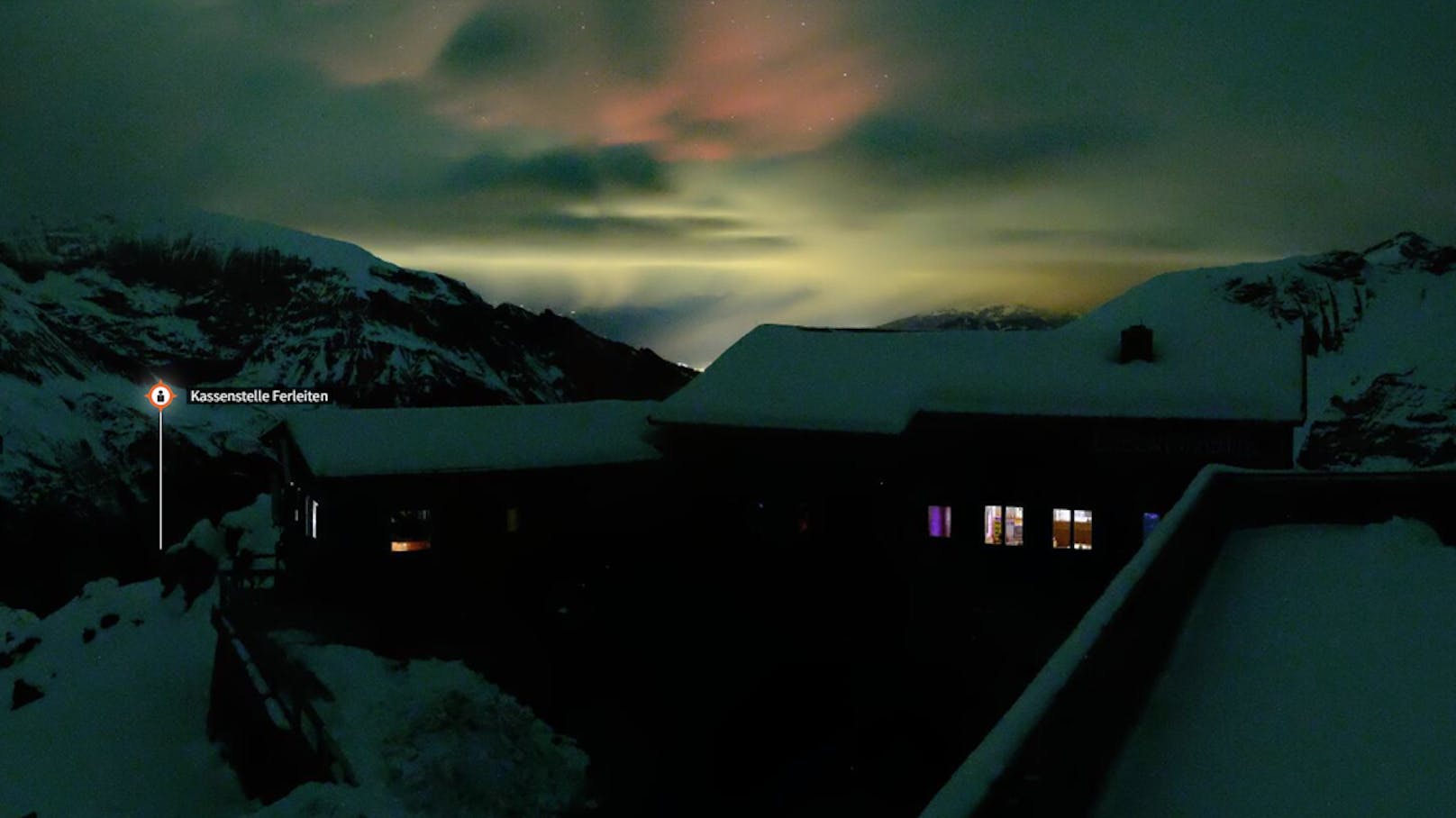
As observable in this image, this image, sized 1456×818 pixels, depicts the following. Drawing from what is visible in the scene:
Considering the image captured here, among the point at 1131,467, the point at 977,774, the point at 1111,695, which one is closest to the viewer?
the point at 977,774

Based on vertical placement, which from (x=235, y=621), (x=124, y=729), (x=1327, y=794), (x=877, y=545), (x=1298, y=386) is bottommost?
(x=124, y=729)

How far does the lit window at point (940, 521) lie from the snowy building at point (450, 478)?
27.8 ft

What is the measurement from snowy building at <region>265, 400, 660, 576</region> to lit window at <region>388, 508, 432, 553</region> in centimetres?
2

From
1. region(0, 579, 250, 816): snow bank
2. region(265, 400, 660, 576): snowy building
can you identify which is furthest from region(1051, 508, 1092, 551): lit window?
region(0, 579, 250, 816): snow bank

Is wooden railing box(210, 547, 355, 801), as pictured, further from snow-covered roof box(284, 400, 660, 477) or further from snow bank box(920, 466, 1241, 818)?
snow bank box(920, 466, 1241, 818)

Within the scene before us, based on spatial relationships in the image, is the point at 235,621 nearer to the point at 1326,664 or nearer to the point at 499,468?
the point at 499,468

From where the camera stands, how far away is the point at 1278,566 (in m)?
7.78

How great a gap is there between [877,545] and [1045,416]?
5.23 m

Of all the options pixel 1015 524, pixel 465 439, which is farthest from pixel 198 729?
pixel 1015 524

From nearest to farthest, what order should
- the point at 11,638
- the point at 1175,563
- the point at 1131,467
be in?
the point at 1175,563 < the point at 1131,467 < the point at 11,638

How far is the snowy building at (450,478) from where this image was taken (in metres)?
23.2

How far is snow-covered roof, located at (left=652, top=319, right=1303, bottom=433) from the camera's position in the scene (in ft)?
73.2

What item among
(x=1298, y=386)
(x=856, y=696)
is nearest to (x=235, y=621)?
(x=856, y=696)

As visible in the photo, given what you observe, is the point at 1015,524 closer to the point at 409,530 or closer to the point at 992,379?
the point at 992,379
